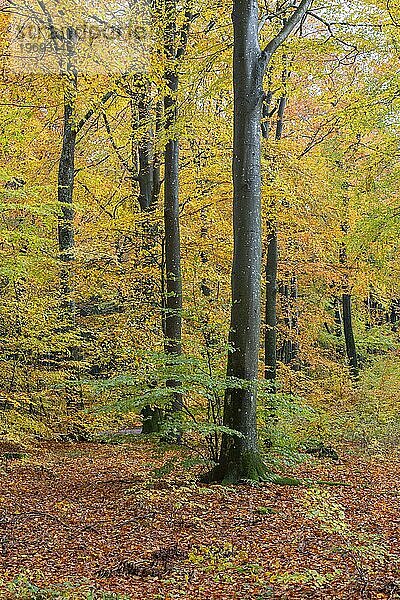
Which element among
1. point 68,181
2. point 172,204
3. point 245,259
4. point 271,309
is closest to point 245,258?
point 245,259

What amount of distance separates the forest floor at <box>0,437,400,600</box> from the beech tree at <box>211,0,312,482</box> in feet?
1.61

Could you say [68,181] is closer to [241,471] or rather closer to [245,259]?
[245,259]

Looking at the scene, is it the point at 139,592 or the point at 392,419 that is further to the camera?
the point at 392,419

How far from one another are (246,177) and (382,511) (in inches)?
174

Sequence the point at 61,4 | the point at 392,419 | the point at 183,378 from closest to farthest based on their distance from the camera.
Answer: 1. the point at 183,378
2. the point at 61,4
3. the point at 392,419

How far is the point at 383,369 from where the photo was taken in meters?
20.7

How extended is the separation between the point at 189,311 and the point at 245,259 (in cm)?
117

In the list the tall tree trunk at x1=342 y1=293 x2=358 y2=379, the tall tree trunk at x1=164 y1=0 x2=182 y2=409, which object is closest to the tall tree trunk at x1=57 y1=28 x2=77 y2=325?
the tall tree trunk at x1=164 y1=0 x2=182 y2=409

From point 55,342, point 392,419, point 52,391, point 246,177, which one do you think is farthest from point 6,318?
point 392,419

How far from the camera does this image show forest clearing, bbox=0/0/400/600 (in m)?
5.70

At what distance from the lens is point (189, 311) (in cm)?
822

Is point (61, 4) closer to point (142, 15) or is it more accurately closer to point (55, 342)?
point (142, 15)

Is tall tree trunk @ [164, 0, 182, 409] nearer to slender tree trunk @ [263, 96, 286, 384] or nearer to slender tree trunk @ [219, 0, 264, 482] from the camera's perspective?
slender tree trunk @ [219, 0, 264, 482]

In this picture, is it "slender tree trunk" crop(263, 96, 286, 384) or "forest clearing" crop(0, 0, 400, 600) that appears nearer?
"forest clearing" crop(0, 0, 400, 600)
